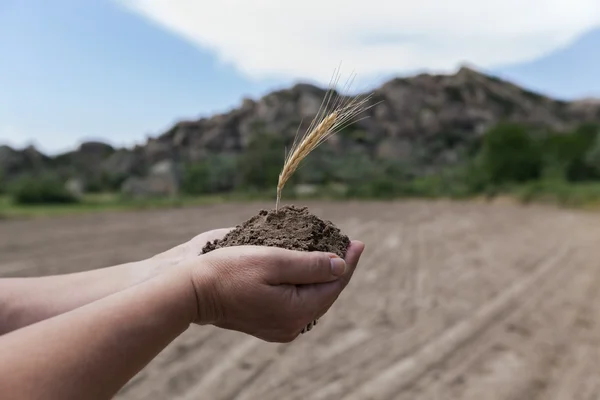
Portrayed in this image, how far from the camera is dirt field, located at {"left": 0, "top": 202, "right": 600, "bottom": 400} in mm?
4098

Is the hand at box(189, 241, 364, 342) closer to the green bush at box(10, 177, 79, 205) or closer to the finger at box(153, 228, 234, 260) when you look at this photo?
the finger at box(153, 228, 234, 260)

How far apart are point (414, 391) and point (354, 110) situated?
2.62m

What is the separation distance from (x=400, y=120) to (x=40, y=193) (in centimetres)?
4521

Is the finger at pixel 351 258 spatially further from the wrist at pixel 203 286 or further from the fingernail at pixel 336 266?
the wrist at pixel 203 286

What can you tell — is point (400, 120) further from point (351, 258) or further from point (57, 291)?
point (57, 291)

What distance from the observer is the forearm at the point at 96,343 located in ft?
4.13

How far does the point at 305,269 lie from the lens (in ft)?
5.45

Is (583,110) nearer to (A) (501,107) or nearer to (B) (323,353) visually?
(A) (501,107)

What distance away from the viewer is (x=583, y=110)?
68812 millimetres

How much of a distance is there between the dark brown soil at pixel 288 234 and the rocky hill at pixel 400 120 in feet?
144

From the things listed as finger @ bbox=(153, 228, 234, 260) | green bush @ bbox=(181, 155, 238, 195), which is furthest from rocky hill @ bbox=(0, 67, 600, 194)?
finger @ bbox=(153, 228, 234, 260)

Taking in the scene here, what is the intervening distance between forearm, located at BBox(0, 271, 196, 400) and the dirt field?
265 centimetres

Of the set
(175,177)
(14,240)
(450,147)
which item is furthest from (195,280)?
(450,147)

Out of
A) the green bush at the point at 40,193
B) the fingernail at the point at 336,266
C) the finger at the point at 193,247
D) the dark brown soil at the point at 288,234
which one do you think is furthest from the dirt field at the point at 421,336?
the green bush at the point at 40,193
